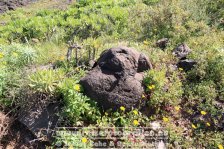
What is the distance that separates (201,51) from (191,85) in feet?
3.26

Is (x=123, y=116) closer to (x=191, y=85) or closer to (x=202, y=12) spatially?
(x=191, y=85)

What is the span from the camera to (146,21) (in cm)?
894

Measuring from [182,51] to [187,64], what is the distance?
0.53m

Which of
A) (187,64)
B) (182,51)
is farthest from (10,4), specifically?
(187,64)

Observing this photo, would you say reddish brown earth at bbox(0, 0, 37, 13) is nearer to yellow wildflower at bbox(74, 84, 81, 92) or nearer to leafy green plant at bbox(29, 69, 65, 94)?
leafy green plant at bbox(29, 69, 65, 94)

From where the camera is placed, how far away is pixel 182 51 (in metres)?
6.16

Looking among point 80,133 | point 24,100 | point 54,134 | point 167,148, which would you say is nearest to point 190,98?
point 167,148

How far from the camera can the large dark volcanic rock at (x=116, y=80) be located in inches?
182

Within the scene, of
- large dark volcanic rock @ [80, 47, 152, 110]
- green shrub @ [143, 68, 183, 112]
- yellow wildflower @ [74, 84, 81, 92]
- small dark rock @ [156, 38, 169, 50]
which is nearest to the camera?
yellow wildflower @ [74, 84, 81, 92]

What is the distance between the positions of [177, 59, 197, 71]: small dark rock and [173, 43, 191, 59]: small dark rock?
0.25 m

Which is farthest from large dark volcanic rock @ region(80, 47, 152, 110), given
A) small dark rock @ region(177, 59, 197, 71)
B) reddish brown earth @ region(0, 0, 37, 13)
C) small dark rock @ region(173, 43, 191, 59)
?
reddish brown earth @ region(0, 0, 37, 13)

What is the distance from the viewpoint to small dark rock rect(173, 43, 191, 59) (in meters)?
6.04

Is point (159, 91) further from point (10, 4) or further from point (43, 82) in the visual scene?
point (10, 4)

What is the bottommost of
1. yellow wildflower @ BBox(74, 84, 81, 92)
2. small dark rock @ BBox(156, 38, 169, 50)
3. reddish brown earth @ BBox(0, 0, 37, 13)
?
yellow wildflower @ BBox(74, 84, 81, 92)
